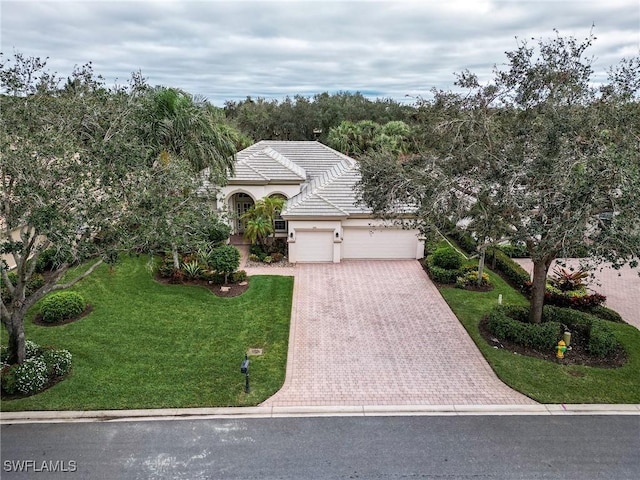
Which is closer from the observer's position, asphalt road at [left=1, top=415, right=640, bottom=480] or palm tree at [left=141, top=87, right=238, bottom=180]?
asphalt road at [left=1, top=415, right=640, bottom=480]

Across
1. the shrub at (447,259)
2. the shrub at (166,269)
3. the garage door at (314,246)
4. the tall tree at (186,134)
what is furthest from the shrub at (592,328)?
the shrub at (166,269)

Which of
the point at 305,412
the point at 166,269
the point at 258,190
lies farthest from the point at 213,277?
the point at 305,412

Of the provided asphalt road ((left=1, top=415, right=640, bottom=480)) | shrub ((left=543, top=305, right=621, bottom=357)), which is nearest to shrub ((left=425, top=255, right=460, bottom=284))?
shrub ((left=543, top=305, right=621, bottom=357))

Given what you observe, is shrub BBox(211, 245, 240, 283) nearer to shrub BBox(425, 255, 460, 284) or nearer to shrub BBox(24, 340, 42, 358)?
shrub BBox(24, 340, 42, 358)

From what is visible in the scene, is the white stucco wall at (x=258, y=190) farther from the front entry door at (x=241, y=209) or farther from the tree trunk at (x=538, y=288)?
the tree trunk at (x=538, y=288)

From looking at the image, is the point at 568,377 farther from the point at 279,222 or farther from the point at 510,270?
the point at 279,222

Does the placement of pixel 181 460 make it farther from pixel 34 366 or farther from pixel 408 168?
pixel 408 168
